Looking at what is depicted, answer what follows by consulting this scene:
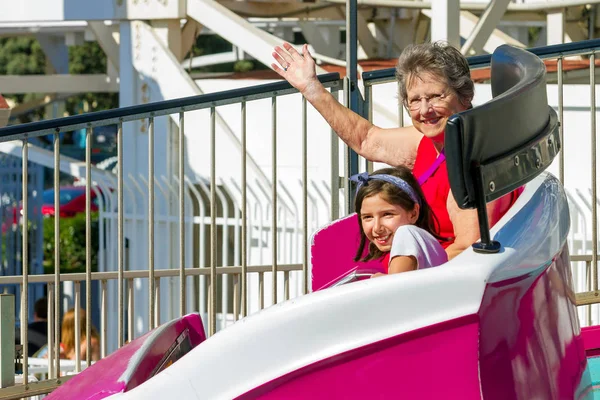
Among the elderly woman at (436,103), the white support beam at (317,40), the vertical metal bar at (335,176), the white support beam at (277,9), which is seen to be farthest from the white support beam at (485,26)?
the elderly woman at (436,103)

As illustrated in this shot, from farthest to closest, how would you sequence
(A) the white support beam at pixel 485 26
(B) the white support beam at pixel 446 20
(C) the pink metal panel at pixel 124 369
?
1. (A) the white support beam at pixel 485 26
2. (B) the white support beam at pixel 446 20
3. (C) the pink metal panel at pixel 124 369

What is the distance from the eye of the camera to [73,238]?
54.4 ft

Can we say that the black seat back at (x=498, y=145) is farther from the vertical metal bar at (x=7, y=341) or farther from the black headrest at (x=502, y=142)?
the vertical metal bar at (x=7, y=341)

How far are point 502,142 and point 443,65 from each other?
120 centimetres

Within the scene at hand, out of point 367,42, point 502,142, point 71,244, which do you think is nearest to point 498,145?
point 502,142

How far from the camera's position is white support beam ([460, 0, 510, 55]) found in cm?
804

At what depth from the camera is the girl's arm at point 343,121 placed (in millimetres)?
3439

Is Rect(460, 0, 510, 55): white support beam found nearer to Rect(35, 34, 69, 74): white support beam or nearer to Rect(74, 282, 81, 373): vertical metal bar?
Rect(74, 282, 81, 373): vertical metal bar

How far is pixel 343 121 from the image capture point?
354cm

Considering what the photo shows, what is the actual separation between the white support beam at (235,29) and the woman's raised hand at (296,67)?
198 inches

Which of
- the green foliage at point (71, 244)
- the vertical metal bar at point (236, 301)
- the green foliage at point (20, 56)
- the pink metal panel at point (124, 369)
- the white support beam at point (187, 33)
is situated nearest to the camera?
the pink metal panel at point (124, 369)

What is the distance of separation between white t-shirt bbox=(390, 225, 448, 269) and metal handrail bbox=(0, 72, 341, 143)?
1.63 m

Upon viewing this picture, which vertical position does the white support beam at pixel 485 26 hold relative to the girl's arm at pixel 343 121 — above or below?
above

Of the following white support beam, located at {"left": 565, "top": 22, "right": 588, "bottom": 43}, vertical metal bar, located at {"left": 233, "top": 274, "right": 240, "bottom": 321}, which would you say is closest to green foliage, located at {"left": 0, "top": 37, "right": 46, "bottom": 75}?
white support beam, located at {"left": 565, "top": 22, "right": 588, "bottom": 43}
